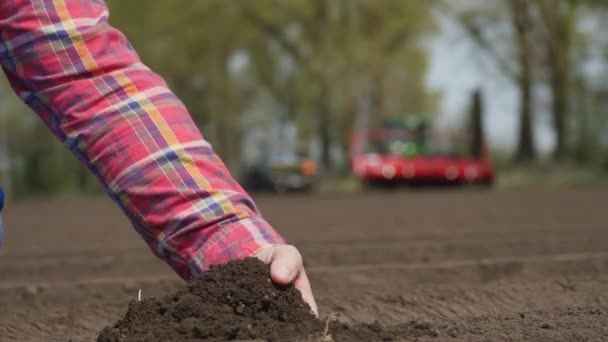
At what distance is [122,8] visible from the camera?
32438 millimetres

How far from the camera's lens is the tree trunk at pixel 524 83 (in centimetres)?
2692

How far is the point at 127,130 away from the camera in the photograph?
2.47 metres

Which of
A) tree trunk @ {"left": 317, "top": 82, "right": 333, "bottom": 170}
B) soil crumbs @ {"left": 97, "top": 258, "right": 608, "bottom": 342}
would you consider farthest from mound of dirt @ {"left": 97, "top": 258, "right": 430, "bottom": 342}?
tree trunk @ {"left": 317, "top": 82, "right": 333, "bottom": 170}

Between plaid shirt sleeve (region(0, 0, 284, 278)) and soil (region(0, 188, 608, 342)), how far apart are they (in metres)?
0.43

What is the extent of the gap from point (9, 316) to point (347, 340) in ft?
6.94

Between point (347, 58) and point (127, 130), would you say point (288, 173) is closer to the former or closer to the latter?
point (347, 58)

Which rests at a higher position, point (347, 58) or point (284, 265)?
point (284, 265)

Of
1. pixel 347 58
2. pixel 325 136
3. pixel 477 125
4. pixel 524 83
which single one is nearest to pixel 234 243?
pixel 524 83

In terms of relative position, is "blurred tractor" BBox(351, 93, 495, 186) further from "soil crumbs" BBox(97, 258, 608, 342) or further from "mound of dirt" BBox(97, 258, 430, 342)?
"mound of dirt" BBox(97, 258, 430, 342)

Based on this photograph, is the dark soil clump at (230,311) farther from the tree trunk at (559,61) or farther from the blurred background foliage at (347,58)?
the tree trunk at (559,61)

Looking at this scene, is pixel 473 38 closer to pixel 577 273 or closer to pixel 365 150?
pixel 365 150

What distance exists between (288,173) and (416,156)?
16.1 feet

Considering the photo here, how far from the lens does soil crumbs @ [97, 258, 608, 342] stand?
2379 mm

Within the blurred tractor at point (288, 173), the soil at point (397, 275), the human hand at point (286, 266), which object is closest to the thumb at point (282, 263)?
the human hand at point (286, 266)
